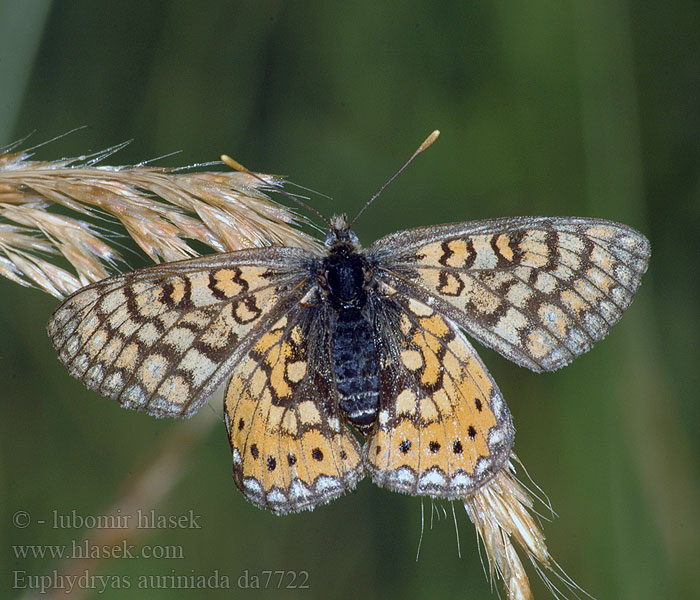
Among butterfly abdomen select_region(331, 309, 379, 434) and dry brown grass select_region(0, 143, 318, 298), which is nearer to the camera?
dry brown grass select_region(0, 143, 318, 298)

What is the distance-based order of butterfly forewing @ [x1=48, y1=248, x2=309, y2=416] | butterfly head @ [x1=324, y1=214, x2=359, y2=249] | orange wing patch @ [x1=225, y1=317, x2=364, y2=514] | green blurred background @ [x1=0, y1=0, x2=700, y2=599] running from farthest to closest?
green blurred background @ [x1=0, y1=0, x2=700, y2=599], butterfly head @ [x1=324, y1=214, x2=359, y2=249], orange wing patch @ [x1=225, y1=317, x2=364, y2=514], butterfly forewing @ [x1=48, y1=248, x2=309, y2=416]

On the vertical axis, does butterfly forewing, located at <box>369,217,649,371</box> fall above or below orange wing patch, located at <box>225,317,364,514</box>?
above

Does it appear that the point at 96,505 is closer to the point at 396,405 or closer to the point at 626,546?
the point at 396,405

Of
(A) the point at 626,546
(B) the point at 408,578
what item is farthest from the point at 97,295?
(A) the point at 626,546

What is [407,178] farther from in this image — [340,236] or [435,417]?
[435,417]

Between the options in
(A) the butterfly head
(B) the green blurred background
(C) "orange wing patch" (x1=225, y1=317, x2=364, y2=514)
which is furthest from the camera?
(B) the green blurred background

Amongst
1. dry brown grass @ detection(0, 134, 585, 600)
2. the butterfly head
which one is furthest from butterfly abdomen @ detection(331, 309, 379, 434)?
dry brown grass @ detection(0, 134, 585, 600)

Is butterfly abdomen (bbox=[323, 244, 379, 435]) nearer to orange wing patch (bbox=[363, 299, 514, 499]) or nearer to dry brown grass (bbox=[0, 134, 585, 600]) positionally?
orange wing patch (bbox=[363, 299, 514, 499])

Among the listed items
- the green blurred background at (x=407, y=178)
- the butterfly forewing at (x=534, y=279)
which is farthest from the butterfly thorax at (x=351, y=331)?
the green blurred background at (x=407, y=178)
